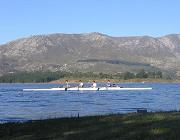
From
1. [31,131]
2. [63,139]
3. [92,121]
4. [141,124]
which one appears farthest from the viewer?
[92,121]

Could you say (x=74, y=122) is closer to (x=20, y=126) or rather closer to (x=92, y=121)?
(x=92, y=121)

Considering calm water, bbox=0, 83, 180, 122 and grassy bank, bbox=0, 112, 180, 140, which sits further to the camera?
calm water, bbox=0, 83, 180, 122

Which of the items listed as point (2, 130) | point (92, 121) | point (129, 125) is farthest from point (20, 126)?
point (129, 125)

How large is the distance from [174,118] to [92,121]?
5052 millimetres

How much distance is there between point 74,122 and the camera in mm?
30500

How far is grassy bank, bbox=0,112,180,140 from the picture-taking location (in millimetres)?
22264

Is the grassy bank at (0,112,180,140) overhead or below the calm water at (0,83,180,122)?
overhead

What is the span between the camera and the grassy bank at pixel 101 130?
73.0ft

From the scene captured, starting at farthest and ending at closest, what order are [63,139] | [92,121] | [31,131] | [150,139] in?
[92,121]
[31,131]
[63,139]
[150,139]

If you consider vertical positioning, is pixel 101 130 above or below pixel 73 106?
above

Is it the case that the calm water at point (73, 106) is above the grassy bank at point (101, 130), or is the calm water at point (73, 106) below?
below

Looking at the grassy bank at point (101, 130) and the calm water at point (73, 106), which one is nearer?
the grassy bank at point (101, 130)

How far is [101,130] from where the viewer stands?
24891mm

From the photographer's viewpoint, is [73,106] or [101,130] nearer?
[101,130]
